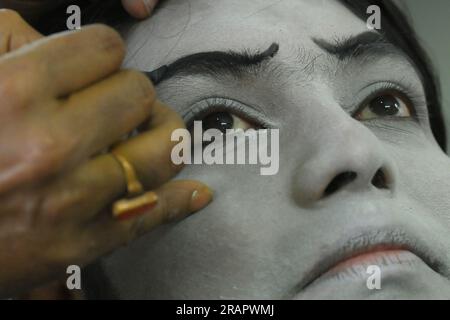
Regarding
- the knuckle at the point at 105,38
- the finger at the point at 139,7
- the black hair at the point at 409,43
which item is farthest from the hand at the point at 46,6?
the black hair at the point at 409,43

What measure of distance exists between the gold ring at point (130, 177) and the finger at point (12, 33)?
0.24 meters

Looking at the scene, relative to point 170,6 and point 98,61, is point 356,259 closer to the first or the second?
point 98,61

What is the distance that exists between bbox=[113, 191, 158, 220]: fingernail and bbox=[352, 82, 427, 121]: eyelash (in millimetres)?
393

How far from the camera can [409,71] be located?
0.90 m

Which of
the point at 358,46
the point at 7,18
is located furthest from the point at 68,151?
the point at 358,46

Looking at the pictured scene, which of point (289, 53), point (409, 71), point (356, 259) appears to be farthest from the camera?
point (409, 71)

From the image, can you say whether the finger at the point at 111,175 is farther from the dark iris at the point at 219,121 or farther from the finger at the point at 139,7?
the finger at the point at 139,7

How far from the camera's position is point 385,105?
2.90ft

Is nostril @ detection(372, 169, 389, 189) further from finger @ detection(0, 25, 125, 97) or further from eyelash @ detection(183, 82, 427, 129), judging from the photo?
finger @ detection(0, 25, 125, 97)

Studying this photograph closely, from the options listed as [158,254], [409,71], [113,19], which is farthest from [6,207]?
[409,71]

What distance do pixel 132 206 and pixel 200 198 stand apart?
163 millimetres

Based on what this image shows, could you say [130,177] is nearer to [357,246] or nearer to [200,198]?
[200,198]

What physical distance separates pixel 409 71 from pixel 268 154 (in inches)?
13.1

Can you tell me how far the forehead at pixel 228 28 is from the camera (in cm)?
80
